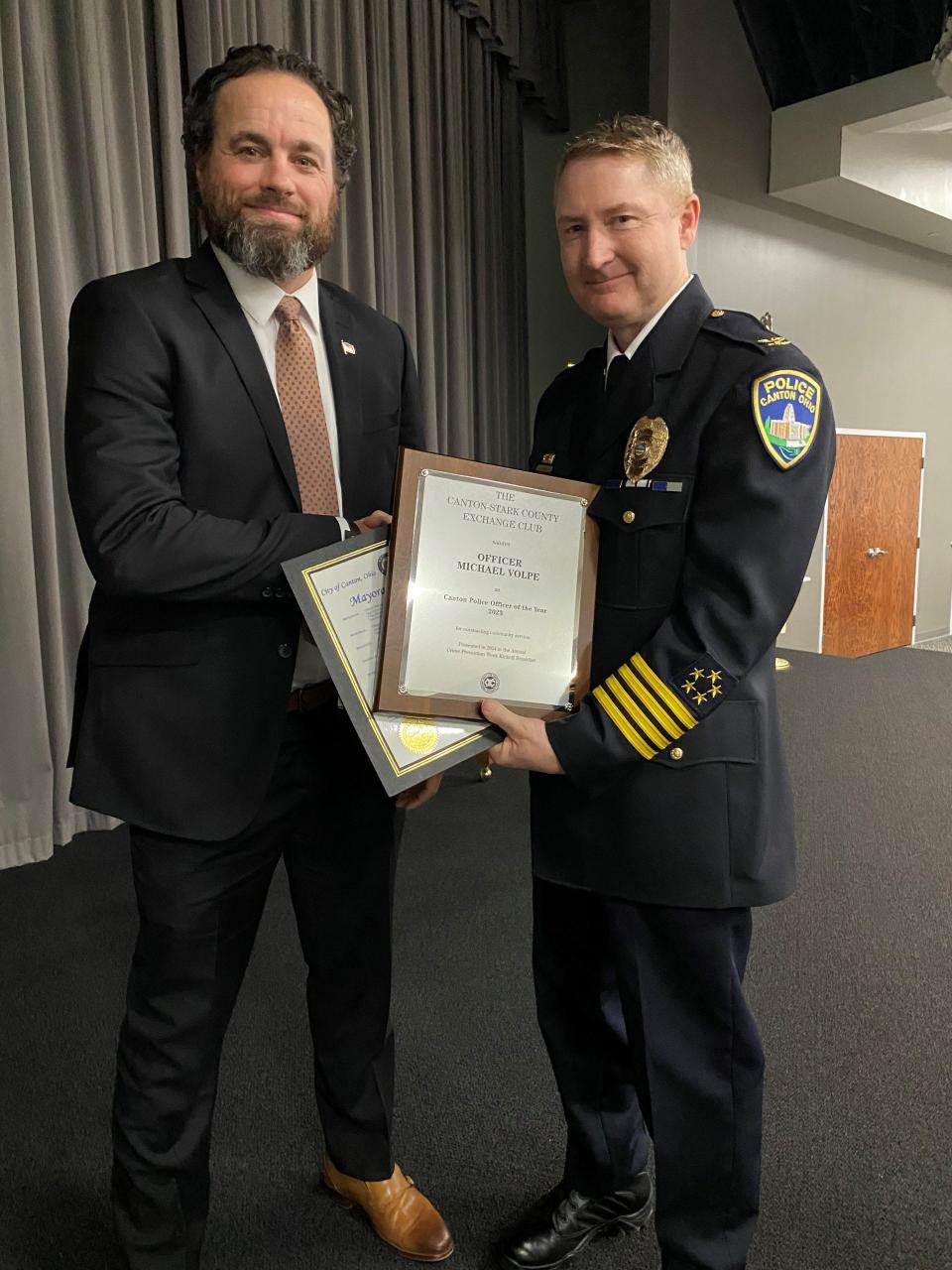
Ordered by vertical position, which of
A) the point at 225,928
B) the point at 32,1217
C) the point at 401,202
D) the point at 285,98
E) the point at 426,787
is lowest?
the point at 32,1217

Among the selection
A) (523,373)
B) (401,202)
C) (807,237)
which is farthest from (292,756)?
(807,237)

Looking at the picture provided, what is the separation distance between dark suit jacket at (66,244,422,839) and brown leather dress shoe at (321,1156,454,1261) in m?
0.70

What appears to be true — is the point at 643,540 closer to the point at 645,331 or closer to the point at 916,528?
the point at 645,331

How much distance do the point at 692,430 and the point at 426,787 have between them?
65cm

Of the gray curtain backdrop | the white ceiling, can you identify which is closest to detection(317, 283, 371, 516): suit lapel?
the gray curtain backdrop

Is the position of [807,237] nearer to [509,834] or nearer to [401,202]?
[401,202]

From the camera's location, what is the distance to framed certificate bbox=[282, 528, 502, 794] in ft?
3.65

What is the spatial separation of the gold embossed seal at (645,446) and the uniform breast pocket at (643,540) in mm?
19

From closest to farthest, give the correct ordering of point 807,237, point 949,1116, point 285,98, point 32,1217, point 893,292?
point 285,98 → point 32,1217 → point 949,1116 → point 807,237 → point 893,292

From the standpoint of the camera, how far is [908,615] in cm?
752

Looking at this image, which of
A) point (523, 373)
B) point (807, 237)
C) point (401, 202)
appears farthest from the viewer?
point (807, 237)

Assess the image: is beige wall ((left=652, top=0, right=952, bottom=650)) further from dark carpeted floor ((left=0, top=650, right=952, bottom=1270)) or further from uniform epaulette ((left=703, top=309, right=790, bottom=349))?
uniform epaulette ((left=703, top=309, right=790, bottom=349))

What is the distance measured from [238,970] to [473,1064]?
78 cm

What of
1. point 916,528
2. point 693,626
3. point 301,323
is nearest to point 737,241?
point 916,528
